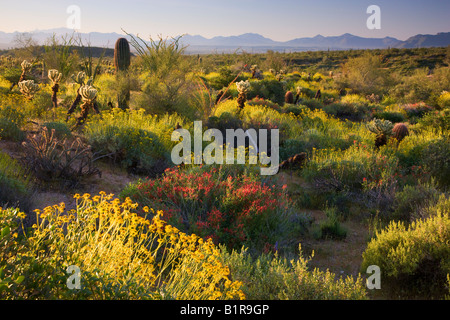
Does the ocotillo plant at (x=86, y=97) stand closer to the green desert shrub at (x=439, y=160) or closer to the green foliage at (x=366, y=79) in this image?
the green desert shrub at (x=439, y=160)

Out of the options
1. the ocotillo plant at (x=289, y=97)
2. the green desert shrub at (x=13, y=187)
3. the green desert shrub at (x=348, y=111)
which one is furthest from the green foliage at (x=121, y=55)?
the green desert shrub at (x=13, y=187)

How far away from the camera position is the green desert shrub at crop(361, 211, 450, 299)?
434cm

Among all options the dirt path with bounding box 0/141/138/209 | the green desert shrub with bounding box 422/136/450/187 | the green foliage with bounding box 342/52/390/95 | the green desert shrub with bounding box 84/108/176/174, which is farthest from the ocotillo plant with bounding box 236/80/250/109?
the green foliage with bounding box 342/52/390/95

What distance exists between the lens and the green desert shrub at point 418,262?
4.34m

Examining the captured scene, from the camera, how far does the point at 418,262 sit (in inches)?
175

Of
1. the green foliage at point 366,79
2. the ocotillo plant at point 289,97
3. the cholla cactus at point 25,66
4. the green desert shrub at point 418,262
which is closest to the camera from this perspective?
the green desert shrub at point 418,262

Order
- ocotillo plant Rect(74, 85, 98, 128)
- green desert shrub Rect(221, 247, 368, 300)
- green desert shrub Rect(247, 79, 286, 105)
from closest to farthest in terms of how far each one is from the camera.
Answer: green desert shrub Rect(221, 247, 368, 300) < ocotillo plant Rect(74, 85, 98, 128) < green desert shrub Rect(247, 79, 286, 105)

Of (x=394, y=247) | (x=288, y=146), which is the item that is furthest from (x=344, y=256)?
(x=288, y=146)

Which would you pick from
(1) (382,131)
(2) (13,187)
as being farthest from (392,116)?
(2) (13,187)

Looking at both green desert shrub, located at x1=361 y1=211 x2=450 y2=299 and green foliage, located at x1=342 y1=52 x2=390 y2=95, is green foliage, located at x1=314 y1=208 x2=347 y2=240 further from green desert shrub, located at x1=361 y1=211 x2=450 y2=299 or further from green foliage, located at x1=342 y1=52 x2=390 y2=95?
green foliage, located at x1=342 y1=52 x2=390 y2=95

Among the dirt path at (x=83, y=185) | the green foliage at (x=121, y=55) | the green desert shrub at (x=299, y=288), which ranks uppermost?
the green foliage at (x=121, y=55)

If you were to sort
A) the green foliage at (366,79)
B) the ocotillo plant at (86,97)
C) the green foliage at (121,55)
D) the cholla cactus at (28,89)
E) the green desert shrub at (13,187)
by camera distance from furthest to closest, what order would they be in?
the green foliage at (366,79)
the green foliage at (121,55)
the cholla cactus at (28,89)
the ocotillo plant at (86,97)
the green desert shrub at (13,187)

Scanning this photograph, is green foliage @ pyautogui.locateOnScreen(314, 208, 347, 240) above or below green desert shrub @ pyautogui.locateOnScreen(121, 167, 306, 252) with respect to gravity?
below

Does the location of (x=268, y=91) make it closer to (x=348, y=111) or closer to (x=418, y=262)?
(x=348, y=111)
